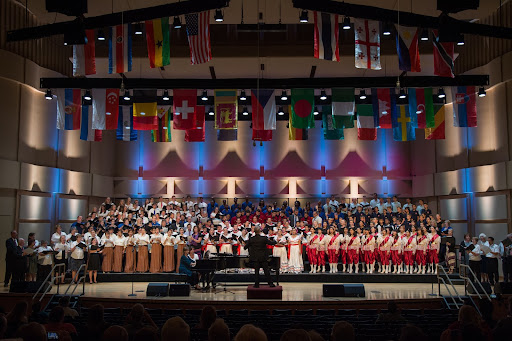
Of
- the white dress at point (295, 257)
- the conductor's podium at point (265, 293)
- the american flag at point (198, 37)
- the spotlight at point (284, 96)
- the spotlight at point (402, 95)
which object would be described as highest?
the american flag at point (198, 37)

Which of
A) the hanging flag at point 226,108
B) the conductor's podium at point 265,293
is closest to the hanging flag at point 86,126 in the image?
the hanging flag at point 226,108

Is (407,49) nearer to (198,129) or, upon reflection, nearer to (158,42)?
(158,42)

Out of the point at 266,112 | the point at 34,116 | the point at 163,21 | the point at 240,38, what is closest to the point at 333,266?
the point at 266,112

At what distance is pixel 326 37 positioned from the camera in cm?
1495

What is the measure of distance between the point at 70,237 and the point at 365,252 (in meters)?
11.6

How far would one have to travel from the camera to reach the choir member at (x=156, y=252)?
2044 cm

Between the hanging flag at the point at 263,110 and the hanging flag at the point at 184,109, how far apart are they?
2293 mm

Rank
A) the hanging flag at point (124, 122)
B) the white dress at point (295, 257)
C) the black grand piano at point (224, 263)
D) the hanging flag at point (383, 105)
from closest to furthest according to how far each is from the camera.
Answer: the black grand piano at point (224, 263), the hanging flag at point (383, 105), the white dress at point (295, 257), the hanging flag at point (124, 122)

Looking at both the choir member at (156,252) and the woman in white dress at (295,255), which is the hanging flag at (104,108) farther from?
the woman in white dress at (295,255)

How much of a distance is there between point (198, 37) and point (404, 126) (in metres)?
9.48

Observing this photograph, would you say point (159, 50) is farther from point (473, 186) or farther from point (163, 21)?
point (473, 186)

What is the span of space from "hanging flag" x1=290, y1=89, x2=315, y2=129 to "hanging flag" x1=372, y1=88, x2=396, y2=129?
2.42m

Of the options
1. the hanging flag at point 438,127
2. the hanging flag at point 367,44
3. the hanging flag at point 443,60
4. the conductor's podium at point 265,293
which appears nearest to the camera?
the conductor's podium at point 265,293

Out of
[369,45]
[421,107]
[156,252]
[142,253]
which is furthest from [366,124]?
[142,253]
